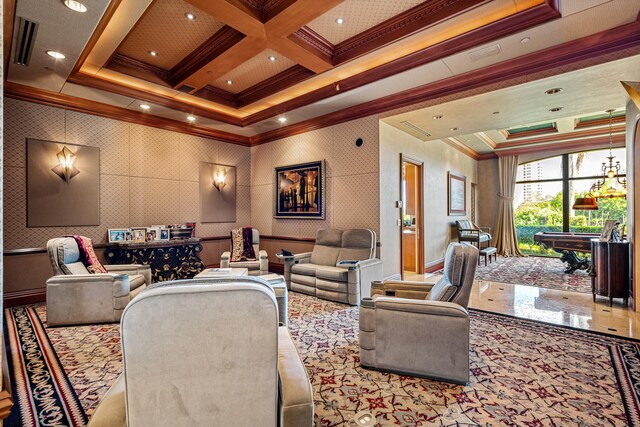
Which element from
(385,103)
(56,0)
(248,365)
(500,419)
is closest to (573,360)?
(500,419)

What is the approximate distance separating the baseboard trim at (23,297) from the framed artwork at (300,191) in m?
3.76

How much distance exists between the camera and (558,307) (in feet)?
13.7

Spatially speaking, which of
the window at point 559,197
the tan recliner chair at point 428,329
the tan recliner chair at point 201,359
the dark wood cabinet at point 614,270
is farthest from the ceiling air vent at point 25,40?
the window at point 559,197

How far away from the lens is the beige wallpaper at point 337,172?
5012 mm

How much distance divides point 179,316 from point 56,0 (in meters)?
3.13

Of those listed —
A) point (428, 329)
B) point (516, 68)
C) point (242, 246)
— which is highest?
point (516, 68)

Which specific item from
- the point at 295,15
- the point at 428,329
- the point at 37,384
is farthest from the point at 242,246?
the point at 428,329

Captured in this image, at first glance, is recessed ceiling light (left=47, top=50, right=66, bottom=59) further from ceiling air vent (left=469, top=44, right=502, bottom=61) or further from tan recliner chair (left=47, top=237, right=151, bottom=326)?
ceiling air vent (left=469, top=44, right=502, bottom=61)

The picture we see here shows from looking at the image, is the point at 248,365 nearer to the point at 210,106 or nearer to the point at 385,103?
the point at 385,103

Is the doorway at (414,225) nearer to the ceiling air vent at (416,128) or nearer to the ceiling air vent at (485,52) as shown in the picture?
the ceiling air vent at (416,128)

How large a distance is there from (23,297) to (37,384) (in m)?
2.70

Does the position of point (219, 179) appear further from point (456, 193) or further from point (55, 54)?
point (456, 193)

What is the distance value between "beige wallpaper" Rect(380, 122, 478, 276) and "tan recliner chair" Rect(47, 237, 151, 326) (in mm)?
3607

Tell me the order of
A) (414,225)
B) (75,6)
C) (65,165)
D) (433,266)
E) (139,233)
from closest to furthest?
(75,6) → (65,165) → (139,233) → (433,266) → (414,225)
